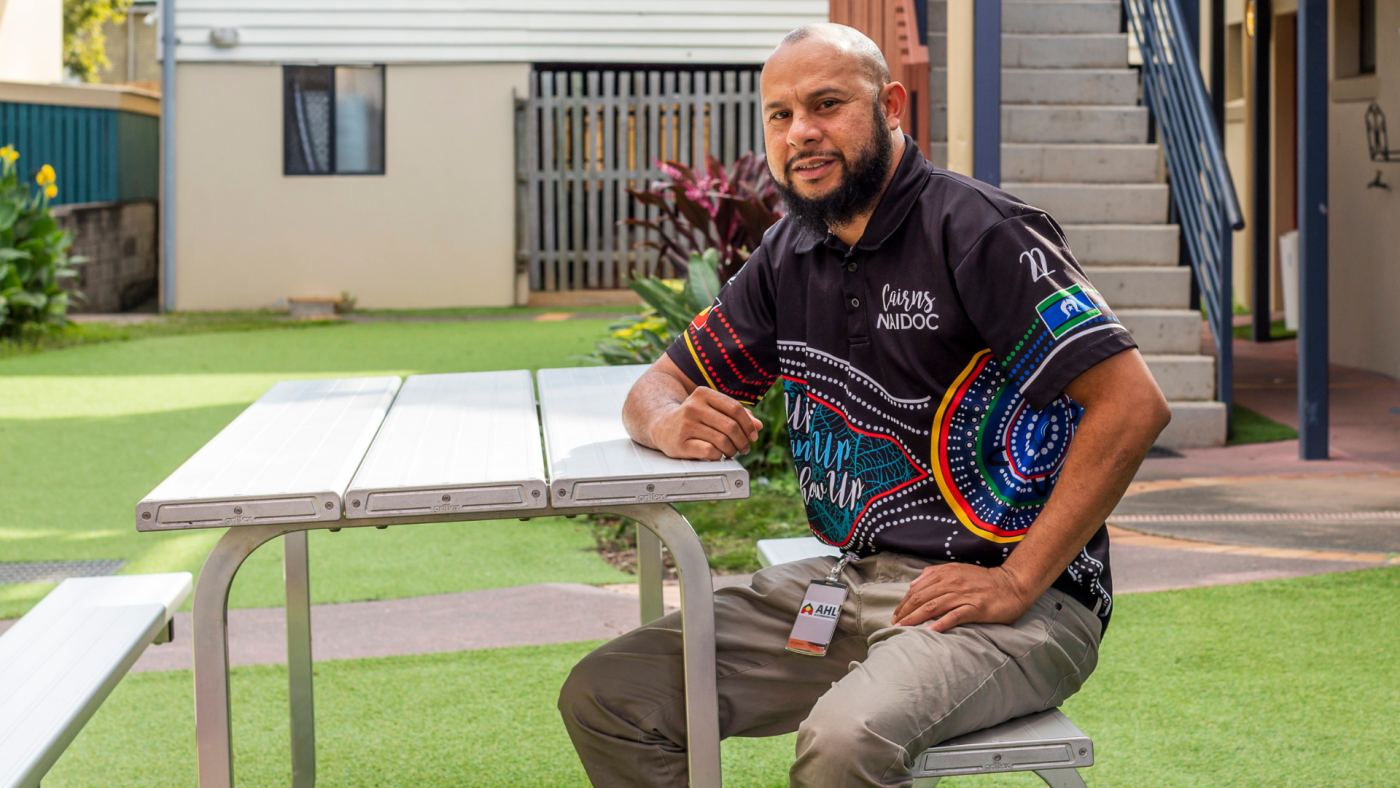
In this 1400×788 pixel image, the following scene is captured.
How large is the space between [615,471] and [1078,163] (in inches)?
253

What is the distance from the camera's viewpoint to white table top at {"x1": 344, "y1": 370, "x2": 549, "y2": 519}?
6.08ft

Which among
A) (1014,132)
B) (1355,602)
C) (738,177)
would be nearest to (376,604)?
(1355,602)

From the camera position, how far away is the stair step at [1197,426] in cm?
675

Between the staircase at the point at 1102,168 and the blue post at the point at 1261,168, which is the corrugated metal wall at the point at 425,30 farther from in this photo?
the staircase at the point at 1102,168

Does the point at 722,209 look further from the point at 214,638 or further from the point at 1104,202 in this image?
the point at 214,638

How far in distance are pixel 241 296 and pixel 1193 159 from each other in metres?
10.8

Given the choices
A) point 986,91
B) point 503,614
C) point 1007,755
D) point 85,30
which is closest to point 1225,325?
point 986,91

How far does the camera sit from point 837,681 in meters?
2.16

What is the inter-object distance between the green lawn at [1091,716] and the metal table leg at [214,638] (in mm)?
1122

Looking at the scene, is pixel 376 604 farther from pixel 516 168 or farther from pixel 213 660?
pixel 516 168

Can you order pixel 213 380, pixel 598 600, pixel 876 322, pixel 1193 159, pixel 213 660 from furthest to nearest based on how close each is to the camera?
pixel 213 380
pixel 1193 159
pixel 598 600
pixel 876 322
pixel 213 660

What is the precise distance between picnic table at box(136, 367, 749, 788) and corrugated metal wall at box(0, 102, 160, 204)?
12341 millimetres

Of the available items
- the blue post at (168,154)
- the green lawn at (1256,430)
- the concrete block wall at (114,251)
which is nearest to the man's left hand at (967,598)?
the green lawn at (1256,430)

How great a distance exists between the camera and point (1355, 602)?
4.05 m
